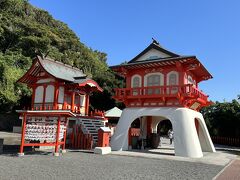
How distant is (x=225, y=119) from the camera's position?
31219mm

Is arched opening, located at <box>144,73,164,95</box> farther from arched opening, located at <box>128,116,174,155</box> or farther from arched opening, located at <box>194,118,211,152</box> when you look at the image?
arched opening, located at <box>194,118,211,152</box>

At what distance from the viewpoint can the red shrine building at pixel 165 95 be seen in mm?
17250

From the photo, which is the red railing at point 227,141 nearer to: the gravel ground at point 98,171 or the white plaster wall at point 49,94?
the gravel ground at point 98,171

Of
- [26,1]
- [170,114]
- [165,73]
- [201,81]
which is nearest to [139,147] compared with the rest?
[170,114]

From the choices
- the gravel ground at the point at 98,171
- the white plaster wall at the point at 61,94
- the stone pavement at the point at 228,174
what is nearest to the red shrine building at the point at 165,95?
the stone pavement at the point at 228,174

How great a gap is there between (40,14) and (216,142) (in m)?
50.4

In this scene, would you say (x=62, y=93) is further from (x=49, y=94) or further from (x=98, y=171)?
(x=98, y=171)

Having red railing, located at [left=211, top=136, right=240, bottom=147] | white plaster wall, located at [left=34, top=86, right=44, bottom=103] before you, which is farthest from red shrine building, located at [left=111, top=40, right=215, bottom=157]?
red railing, located at [left=211, top=136, right=240, bottom=147]

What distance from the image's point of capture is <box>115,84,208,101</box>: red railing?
694 inches

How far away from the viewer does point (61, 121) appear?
17.1 metres

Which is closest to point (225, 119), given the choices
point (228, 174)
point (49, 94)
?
point (49, 94)

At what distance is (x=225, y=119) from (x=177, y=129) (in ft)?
53.6

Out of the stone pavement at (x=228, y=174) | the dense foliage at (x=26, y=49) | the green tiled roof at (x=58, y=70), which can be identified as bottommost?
the stone pavement at (x=228, y=174)

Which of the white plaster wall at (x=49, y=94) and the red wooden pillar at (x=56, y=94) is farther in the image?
the white plaster wall at (x=49, y=94)
